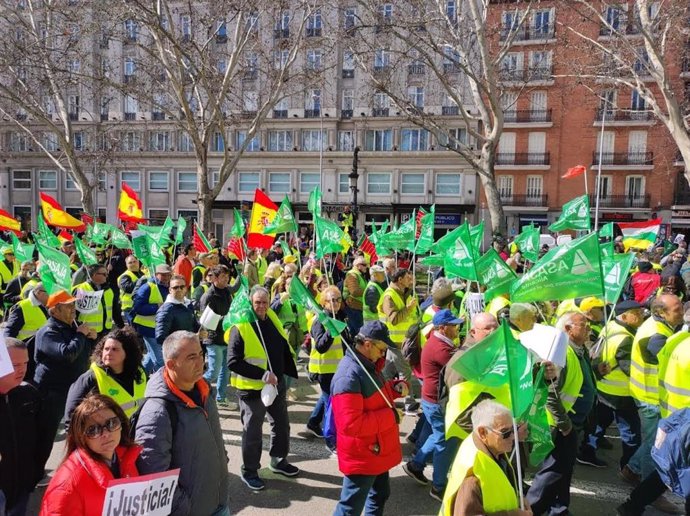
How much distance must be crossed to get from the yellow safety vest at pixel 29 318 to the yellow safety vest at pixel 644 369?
18.8ft

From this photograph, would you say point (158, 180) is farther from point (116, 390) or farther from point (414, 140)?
point (116, 390)

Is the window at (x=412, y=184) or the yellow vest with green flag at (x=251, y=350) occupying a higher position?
the window at (x=412, y=184)

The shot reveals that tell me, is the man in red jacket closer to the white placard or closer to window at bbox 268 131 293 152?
the white placard

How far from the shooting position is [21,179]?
43688 millimetres

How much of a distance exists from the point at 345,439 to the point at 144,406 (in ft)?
4.37

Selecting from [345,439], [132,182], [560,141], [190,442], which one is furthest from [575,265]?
[132,182]

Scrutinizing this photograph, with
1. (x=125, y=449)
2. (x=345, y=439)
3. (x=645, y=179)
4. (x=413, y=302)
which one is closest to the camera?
(x=125, y=449)

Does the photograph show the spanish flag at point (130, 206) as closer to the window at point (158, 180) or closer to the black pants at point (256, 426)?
the black pants at point (256, 426)

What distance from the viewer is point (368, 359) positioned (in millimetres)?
3816

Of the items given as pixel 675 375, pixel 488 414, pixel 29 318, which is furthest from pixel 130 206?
pixel 488 414

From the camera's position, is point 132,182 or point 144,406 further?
point 132,182

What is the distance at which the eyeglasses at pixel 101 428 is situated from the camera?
2500 millimetres

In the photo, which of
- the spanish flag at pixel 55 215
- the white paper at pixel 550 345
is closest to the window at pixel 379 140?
the spanish flag at pixel 55 215

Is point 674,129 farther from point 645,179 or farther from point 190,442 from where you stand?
point 645,179
